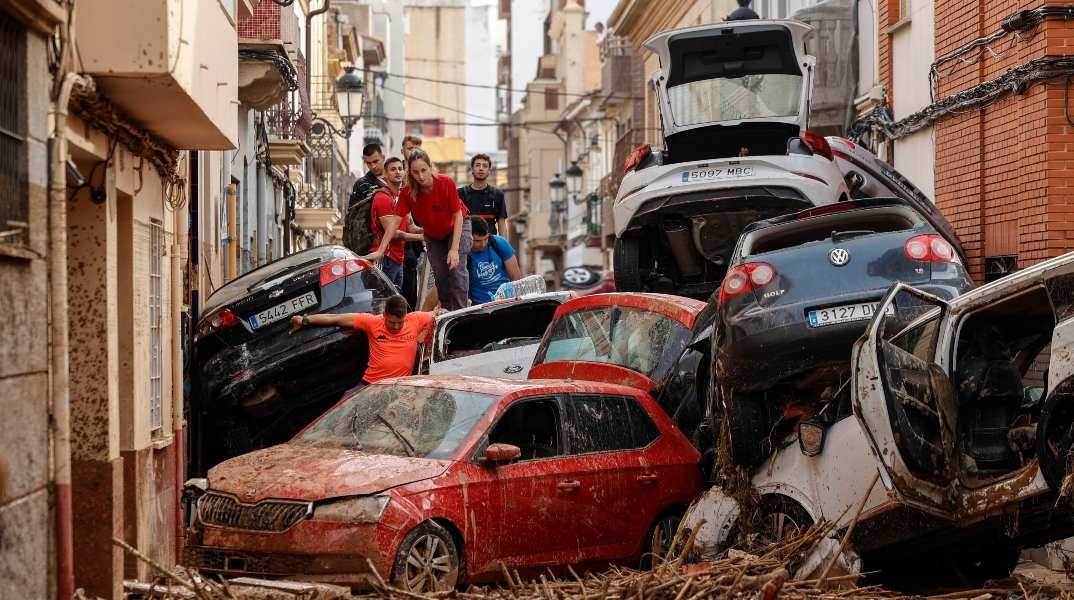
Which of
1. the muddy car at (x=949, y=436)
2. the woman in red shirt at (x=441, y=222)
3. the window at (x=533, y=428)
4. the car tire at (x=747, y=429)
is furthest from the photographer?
the woman in red shirt at (x=441, y=222)

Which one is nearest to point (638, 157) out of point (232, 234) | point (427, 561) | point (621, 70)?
point (232, 234)

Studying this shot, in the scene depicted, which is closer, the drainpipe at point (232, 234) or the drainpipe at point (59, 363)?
the drainpipe at point (59, 363)

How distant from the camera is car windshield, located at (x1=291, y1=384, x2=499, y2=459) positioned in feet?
29.2

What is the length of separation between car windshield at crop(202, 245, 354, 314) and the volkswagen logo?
207 inches

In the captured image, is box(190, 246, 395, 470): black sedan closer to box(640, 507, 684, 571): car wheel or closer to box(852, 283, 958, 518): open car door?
box(640, 507, 684, 571): car wheel

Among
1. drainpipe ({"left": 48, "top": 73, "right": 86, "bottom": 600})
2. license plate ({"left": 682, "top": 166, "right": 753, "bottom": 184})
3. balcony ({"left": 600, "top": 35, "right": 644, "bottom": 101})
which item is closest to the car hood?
drainpipe ({"left": 48, "top": 73, "right": 86, "bottom": 600})

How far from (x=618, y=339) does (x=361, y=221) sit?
5.36 metres

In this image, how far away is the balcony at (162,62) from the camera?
763cm

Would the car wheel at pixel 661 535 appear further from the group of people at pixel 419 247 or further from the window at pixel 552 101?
the window at pixel 552 101

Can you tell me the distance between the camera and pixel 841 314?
872 cm

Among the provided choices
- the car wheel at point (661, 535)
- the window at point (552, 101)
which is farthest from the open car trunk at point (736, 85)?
the window at point (552, 101)

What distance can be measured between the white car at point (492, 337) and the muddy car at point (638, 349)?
47cm

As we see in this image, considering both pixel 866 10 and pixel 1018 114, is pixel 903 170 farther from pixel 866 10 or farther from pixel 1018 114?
pixel 1018 114

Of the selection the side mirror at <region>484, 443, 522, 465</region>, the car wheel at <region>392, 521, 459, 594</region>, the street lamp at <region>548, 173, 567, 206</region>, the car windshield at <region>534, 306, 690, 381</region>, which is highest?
the street lamp at <region>548, 173, 567, 206</region>
